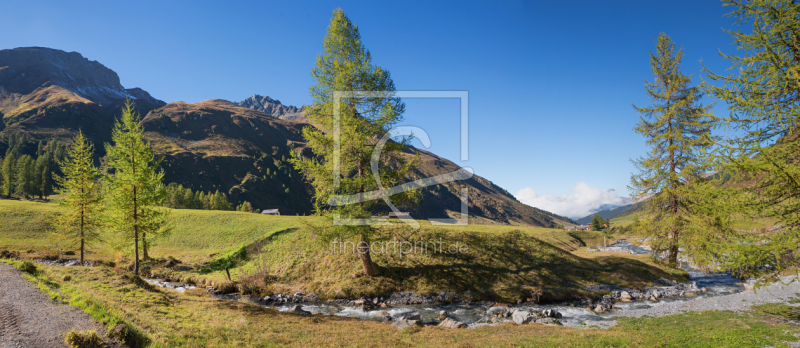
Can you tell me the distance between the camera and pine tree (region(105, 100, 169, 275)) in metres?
23.7

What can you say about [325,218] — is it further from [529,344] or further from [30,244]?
[30,244]

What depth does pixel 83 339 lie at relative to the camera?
8398 mm

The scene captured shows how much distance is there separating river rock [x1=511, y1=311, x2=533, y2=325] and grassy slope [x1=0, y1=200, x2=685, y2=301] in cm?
400

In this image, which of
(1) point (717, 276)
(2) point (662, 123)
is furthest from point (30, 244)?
(1) point (717, 276)

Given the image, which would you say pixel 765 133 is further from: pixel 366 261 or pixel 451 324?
pixel 366 261

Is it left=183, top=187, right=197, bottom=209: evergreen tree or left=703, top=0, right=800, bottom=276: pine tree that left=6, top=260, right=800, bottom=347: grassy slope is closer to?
left=703, top=0, right=800, bottom=276: pine tree

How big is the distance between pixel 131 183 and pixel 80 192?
7912 millimetres

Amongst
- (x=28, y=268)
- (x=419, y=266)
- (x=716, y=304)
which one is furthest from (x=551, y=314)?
(x=28, y=268)

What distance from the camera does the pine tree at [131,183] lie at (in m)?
23.7

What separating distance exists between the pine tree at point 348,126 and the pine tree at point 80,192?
2187cm

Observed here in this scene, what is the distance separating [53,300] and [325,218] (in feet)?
39.2

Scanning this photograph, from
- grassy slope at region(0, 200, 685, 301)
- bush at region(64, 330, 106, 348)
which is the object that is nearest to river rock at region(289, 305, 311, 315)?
grassy slope at region(0, 200, 685, 301)

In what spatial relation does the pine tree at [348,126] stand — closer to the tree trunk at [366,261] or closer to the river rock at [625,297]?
the tree trunk at [366,261]

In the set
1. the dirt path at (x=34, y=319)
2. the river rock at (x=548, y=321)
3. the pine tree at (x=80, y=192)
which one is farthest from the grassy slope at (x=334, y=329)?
the pine tree at (x=80, y=192)
